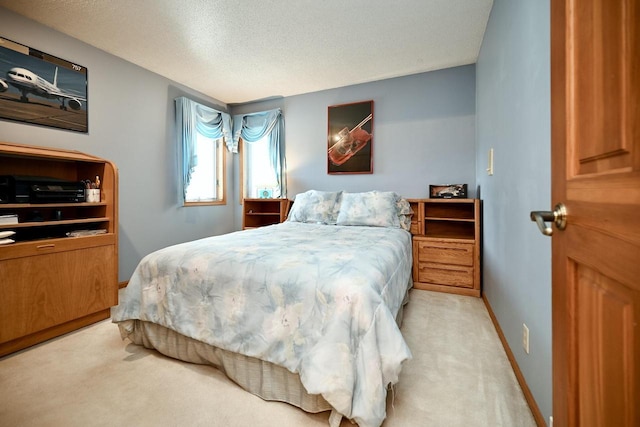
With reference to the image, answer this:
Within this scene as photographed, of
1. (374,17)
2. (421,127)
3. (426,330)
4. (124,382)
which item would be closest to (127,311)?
(124,382)

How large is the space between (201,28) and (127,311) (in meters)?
2.41

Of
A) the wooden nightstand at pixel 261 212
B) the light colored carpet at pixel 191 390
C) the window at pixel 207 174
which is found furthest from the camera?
the wooden nightstand at pixel 261 212

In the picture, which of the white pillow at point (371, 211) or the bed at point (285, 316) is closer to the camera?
the bed at point (285, 316)

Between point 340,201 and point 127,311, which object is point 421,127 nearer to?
point 340,201

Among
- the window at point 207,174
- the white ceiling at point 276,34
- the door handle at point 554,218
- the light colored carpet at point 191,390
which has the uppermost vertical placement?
the white ceiling at point 276,34

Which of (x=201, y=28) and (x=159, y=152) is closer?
(x=201, y=28)

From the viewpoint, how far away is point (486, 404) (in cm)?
131

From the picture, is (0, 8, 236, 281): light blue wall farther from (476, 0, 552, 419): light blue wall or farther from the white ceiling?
(476, 0, 552, 419): light blue wall

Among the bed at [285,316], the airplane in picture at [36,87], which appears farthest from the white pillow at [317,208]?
the airplane in picture at [36,87]

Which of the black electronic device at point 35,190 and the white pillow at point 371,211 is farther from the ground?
the black electronic device at point 35,190

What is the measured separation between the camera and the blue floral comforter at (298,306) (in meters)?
1.11

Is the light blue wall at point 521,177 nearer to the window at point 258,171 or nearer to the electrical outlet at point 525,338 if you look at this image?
the electrical outlet at point 525,338

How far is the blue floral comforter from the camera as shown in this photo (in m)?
1.11

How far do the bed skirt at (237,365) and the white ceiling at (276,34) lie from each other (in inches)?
96.7
